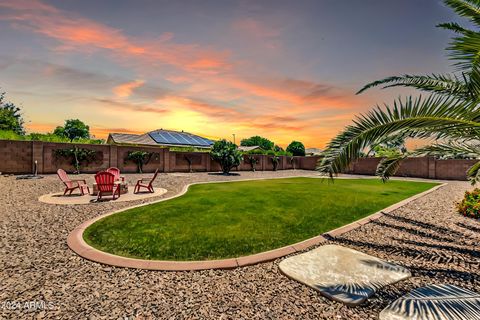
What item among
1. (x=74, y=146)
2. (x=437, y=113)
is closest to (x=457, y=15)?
(x=437, y=113)

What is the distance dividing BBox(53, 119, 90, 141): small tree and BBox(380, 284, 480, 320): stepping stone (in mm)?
83307

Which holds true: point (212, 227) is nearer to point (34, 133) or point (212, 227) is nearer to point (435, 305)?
point (435, 305)

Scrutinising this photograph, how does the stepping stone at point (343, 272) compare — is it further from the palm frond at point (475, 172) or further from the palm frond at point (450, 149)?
the palm frond at point (475, 172)

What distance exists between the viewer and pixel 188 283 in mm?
2998

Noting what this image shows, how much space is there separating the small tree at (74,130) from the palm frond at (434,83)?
3238 inches

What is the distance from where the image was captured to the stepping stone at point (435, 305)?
231 centimetres

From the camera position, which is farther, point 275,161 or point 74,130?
point 74,130

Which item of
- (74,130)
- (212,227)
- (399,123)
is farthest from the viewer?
(74,130)

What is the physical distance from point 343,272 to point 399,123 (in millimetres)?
2515

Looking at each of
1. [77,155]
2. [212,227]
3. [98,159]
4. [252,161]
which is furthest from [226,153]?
[212,227]

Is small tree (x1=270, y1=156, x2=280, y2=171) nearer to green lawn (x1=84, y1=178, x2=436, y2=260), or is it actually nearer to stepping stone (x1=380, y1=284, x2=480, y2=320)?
green lawn (x1=84, y1=178, x2=436, y2=260)

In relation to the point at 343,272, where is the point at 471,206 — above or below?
above

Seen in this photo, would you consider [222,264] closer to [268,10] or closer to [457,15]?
[457,15]

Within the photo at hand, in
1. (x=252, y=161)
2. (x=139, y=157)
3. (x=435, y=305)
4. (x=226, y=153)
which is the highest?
(x=226, y=153)
